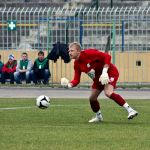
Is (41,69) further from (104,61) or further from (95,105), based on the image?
(104,61)

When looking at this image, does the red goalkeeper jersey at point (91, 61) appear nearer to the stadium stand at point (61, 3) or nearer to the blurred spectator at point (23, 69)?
the blurred spectator at point (23, 69)

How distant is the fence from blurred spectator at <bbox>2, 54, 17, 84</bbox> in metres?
1.77

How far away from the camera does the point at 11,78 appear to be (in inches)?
1452

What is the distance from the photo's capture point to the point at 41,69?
3647 centimetres

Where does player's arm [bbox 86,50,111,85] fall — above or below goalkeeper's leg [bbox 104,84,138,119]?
above

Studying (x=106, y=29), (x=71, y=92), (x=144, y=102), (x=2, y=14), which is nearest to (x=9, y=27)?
(x=2, y=14)

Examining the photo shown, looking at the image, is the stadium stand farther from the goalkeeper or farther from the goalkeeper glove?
the goalkeeper glove

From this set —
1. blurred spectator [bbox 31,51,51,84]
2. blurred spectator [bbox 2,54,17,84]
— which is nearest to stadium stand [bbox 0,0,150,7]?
blurred spectator [bbox 2,54,17,84]

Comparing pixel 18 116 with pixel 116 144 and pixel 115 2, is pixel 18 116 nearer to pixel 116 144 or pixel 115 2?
pixel 116 144

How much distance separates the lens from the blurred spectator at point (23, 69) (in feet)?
120

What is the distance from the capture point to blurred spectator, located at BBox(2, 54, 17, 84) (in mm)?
Answer: 36875

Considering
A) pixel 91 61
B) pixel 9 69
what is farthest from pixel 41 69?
pixel 91 61

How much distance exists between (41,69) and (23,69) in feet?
2.56

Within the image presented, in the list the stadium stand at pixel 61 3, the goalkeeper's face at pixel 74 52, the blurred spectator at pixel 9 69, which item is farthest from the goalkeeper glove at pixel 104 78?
the stadium stand at pixel 61 3
